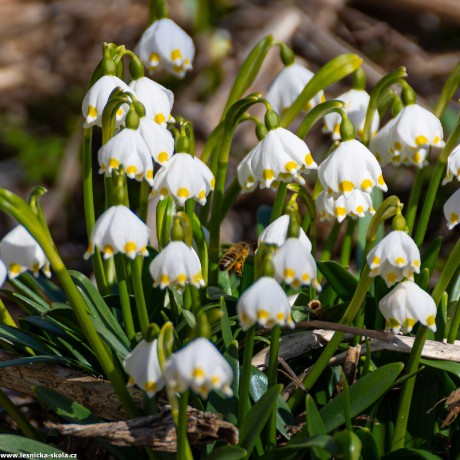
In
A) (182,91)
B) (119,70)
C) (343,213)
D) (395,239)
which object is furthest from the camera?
(182,91)

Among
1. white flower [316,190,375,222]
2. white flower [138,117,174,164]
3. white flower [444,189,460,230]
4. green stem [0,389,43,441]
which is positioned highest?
white flower [138,117,174,164]

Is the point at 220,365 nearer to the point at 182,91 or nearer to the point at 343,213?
the point at 343,213

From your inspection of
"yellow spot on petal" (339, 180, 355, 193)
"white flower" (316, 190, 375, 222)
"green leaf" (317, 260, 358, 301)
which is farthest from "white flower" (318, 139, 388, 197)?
"green leaf" (317, 260, 358, 301)

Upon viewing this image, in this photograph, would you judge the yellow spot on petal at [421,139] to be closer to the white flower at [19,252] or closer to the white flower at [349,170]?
the white flower at [349,170]

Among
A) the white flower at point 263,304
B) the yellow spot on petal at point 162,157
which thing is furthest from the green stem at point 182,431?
the yellow spot on petal at point 162,157

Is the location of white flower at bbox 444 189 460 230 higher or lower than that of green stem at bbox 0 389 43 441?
higher

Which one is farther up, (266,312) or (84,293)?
(266,312)

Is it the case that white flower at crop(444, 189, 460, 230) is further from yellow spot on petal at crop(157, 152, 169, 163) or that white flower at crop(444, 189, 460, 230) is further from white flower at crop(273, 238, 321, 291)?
yellow spot on petal at crop(157, 152, 169, 163)

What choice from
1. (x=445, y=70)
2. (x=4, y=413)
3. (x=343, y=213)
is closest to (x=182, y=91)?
A: (x=445, y=70)
